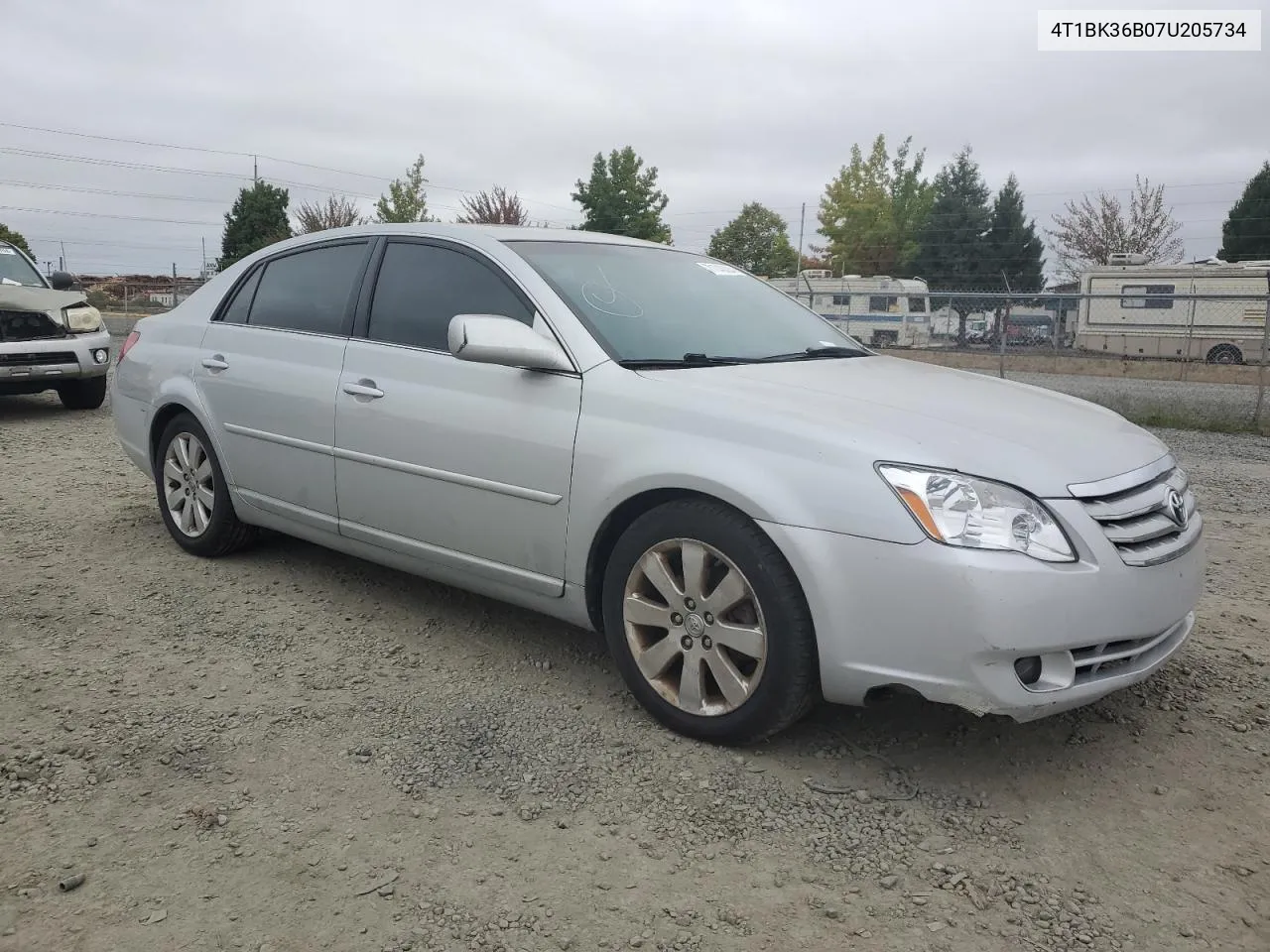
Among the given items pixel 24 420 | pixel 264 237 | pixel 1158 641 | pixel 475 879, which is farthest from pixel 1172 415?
pixel 264 237

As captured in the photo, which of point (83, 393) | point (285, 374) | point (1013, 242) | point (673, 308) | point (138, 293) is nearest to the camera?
point (673, 308)

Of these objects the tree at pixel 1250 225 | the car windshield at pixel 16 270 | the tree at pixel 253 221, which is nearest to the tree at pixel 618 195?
the tree at pixel 253 221

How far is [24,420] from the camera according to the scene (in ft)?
32.5

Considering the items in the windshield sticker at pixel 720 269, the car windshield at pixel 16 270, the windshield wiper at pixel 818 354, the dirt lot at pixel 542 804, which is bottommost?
the dirt lot at pixel 542 804

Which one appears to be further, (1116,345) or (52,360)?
(1116,345)

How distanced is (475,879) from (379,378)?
6.89 feet

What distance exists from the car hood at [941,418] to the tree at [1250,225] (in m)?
40.2

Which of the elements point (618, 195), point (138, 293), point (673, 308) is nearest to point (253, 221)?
point (138, 293)

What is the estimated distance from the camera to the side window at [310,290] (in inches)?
170

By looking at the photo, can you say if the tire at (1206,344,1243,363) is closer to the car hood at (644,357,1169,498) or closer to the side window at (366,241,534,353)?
the car hood at (644,357,1169,498)

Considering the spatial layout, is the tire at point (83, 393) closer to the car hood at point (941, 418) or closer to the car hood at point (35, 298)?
the car hood at point (35, 298)

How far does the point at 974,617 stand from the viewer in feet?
8.52

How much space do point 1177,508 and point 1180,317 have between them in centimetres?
2352

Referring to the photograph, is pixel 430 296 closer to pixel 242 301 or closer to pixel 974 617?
pixel 242 301
